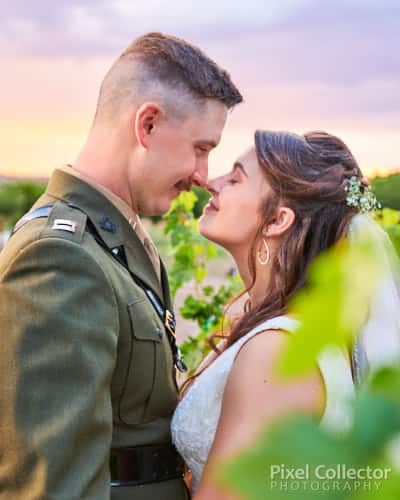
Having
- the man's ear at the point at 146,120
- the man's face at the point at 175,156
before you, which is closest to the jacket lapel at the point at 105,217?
the man's face at the point at 175,156

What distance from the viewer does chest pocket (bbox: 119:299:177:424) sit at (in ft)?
7.69

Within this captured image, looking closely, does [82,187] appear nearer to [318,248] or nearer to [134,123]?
[134,123]

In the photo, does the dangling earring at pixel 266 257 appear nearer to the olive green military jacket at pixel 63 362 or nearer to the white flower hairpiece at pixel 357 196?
the white flower hairpiece at pixel 357 196

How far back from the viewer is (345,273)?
1.28 feet

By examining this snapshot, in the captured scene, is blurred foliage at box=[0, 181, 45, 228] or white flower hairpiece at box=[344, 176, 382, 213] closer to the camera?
white flower hairpiece at box=[344, 176, 382, 213]

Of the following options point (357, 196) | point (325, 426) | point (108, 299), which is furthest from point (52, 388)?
point (325, 426)

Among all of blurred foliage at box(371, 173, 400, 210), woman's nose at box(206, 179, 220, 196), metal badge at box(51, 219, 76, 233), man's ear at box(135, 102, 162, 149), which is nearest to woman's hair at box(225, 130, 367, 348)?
woman's nose at box(206, 179, 220, 196)

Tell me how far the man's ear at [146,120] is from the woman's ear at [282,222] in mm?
545

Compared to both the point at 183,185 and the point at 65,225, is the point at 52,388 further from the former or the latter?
the point at 183,185

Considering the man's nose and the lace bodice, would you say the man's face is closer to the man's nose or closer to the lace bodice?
the man's nose

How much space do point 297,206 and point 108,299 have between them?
95 centimetres

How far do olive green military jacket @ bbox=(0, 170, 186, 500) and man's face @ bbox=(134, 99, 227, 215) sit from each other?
490 mm

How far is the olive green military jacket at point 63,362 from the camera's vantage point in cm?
208

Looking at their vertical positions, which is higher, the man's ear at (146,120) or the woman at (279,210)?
the man's ear at (146,120)
